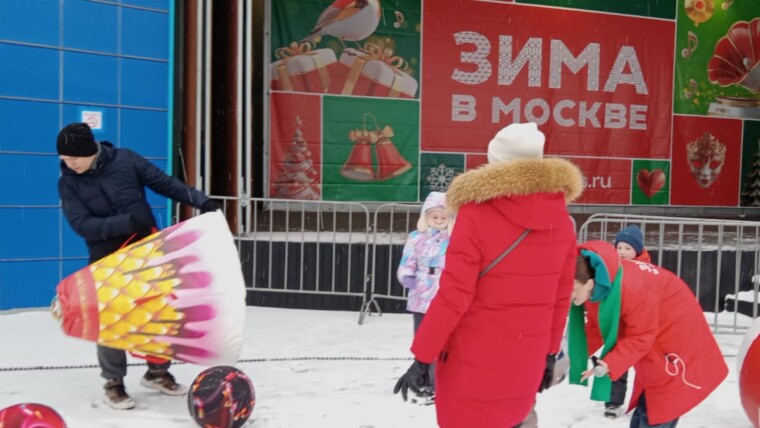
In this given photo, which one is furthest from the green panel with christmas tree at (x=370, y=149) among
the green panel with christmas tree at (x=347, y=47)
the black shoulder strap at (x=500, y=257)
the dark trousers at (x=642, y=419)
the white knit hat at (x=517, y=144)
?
the black shoulder strap at (x=500, y=257)

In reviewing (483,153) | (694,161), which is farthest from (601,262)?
(694,161)

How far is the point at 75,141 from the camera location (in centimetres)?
421

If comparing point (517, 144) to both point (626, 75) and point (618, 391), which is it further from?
point (626, 75)

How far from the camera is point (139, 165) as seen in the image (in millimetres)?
4543

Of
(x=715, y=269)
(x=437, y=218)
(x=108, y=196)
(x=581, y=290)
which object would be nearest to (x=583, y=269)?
(x=581, y=290)

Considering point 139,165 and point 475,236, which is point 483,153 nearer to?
point 139,165

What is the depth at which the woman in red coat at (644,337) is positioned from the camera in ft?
9.66

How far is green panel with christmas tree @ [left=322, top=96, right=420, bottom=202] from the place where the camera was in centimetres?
1195

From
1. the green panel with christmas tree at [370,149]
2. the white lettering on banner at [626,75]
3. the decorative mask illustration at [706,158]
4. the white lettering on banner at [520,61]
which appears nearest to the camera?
the green panel with christmas tree at [370,149]

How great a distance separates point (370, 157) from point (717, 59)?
6.92 metres

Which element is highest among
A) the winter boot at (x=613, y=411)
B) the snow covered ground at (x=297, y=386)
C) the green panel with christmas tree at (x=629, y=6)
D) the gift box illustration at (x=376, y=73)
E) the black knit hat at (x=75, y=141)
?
the green panel with christmas tree at (x=629, y=6)

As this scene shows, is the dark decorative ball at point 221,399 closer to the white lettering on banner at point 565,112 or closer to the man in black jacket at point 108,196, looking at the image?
the man in black jacket at point 108,196

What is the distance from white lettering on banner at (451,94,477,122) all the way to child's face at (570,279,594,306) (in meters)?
9.86

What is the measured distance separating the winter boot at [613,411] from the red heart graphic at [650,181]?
9.92m
